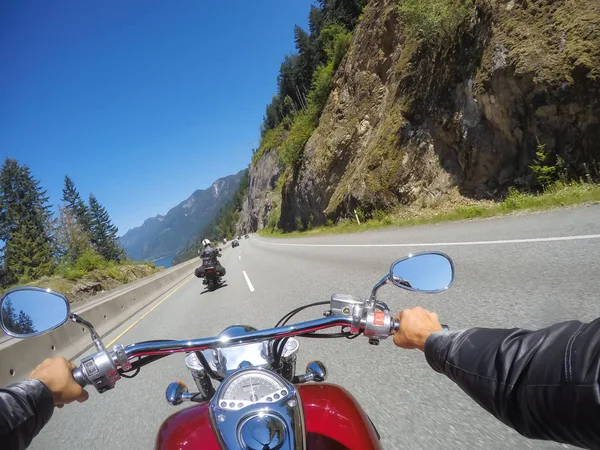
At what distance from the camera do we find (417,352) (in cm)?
362

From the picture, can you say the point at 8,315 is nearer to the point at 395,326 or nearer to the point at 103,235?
the point at 395,326

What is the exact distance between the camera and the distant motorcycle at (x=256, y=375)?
1158 mm

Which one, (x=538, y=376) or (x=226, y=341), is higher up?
(x=226, y=341)

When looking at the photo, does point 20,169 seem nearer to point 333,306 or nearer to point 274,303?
point 274,303

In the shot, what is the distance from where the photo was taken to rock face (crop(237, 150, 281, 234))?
251ft

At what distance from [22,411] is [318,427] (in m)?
1.10

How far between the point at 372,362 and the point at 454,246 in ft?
17.5

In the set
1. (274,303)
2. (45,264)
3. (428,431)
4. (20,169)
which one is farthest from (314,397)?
(20,169)

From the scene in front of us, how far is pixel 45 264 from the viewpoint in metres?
35.8

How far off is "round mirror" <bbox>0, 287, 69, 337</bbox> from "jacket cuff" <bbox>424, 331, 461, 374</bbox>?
1.79 meters

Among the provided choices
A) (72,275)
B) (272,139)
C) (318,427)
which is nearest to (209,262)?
(72,275)

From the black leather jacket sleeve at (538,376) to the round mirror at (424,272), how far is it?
1.68ft

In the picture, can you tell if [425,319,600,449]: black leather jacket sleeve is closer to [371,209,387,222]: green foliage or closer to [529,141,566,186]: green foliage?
[529,141,566,186]: green foliage

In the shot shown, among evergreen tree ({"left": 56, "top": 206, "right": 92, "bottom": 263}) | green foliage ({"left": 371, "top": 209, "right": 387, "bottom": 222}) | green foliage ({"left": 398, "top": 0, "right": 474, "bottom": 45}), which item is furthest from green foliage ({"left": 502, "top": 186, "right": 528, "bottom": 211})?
evergreen tree ({"left": 56, "top": 206, "right": 92, "bottom": 263})
